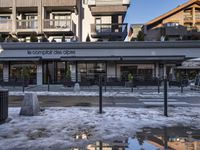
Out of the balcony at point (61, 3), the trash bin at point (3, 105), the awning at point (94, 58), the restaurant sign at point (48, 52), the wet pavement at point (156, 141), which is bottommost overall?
the wet pavement at point (156, 141)

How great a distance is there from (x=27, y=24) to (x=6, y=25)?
7.94 ft

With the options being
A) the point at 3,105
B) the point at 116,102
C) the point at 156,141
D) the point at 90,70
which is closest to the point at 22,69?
the point at 90,70

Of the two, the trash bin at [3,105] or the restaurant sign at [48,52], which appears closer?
the trash bin at [3,105]

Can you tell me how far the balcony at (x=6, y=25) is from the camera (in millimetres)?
33281

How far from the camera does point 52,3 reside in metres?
33.2

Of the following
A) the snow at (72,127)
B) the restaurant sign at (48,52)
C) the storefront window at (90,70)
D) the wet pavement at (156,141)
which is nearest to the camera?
the wet pavement at (156,141)

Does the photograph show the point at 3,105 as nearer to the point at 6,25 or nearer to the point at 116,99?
the point at 116,99

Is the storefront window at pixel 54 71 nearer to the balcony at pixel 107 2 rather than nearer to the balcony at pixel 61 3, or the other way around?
the balcony at pixel 61 3

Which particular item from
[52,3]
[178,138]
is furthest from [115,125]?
[52,3]

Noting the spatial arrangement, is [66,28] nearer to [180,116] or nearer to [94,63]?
[94,63]

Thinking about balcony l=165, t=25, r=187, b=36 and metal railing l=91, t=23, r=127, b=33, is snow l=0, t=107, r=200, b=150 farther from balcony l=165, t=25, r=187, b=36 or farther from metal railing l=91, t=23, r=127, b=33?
balcony l=165, t=25, r=187, b=36

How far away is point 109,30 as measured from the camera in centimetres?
3353

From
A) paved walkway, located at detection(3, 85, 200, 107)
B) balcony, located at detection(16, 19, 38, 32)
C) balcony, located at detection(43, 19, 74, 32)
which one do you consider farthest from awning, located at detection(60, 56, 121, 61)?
balcony, located at detection(16, 19, 38, 32)

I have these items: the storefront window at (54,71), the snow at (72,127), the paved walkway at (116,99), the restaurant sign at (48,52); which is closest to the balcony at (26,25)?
the restaurant sign at (48,52)
